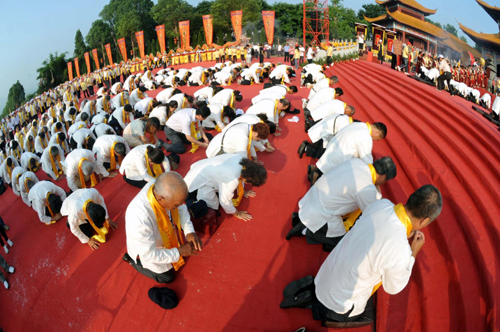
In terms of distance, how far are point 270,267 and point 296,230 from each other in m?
0.52

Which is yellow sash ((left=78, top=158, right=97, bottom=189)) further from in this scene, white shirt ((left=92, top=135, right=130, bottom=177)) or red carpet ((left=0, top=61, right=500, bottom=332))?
red carpet ((left=0, top=61, right=500, bottom=332))

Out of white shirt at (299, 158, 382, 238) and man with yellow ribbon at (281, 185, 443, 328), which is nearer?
man with yellow ribbon at (281, 185, 443, 328)

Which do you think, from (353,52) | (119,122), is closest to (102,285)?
(119,122)

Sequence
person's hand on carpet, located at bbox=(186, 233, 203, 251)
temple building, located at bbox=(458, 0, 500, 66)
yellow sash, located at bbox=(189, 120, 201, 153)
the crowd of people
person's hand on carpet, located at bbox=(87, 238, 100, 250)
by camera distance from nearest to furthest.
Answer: the crowd of people
person's hand on carpet, located at bbox=(186, 233, 203, 251)
person's hand on carpet, located at bbox=(87, 238, 100, 250)
yellow sash, located at bbox=(189, 120, 201, 153)
temple building, located at bbox=(458, 0, 500, 66)

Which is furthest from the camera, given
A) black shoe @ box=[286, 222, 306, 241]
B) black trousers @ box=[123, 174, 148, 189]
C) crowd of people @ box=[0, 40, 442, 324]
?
black trousers @ box=[123, 174, 148, 189]

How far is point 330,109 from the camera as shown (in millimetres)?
5723

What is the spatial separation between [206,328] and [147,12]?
147 feet

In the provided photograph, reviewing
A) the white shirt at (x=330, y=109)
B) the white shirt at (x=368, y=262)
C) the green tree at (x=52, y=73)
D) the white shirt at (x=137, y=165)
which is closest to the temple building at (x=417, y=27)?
the white shirt at (x=330, y=109)

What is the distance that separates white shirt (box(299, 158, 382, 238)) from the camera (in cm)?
269

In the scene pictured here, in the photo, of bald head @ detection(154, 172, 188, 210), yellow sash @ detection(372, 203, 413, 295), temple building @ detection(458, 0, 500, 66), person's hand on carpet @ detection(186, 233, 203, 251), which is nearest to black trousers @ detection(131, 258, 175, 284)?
person's hand on carpet @ detection(186, 233, 203, 251)

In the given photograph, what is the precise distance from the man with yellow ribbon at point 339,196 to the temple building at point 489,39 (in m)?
15.4

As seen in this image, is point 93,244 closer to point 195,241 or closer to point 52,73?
point 195,241

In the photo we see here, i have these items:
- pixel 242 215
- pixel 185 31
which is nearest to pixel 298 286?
pixel 242 215

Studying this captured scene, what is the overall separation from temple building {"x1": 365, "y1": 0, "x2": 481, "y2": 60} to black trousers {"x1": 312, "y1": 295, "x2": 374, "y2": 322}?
24.7m
